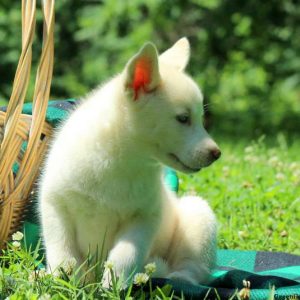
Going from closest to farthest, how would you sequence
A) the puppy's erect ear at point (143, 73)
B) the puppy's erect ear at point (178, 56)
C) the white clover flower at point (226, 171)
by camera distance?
the puppy's erect ear at point (143, 73) → the puppy's erect ear at point (178, 56) → the white clover flower at point (226, 171)

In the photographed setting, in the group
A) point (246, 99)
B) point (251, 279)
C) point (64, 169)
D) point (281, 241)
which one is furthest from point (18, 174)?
point (246, 99)

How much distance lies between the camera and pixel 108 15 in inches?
326

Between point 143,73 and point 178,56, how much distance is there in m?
0.50

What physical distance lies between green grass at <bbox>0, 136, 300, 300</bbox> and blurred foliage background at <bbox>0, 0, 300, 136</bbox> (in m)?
2.62

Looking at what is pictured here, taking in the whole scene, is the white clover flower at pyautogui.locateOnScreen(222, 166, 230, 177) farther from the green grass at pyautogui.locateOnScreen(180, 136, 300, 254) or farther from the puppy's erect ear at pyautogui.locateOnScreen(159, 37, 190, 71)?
the puppy's erect ear at pyautogui.locateOnScreen(159, 37, 190, 71)

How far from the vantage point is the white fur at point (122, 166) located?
3.08m

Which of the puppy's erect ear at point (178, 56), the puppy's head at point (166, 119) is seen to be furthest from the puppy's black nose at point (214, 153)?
the puppy's erect ear at point (178, 56)

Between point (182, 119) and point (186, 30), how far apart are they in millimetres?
6264

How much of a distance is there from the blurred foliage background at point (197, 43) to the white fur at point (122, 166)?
16.3 feet

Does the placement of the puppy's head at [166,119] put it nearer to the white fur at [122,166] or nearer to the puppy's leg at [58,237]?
the white fur at [122,166]

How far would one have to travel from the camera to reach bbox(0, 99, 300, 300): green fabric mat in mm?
3051

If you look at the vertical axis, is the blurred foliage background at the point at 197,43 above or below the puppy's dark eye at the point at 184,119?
below

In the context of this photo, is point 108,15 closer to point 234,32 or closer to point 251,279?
point 234,32

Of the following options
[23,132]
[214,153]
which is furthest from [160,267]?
[23,132]
